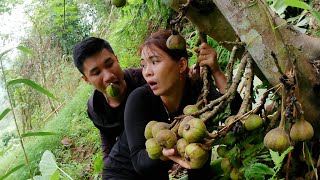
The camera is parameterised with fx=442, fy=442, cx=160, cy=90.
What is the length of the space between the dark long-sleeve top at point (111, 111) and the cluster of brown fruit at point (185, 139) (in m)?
0.93

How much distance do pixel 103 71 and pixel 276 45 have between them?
3.79ft

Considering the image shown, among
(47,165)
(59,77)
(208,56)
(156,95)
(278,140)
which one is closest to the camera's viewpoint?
(278,140)

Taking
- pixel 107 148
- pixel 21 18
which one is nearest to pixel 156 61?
pixel 107 148

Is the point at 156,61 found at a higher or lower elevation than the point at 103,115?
higher

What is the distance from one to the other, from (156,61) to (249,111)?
1.90 feet

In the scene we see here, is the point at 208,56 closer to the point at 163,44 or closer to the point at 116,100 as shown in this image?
the point at 163,44

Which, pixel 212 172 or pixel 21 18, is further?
pixel 21 18

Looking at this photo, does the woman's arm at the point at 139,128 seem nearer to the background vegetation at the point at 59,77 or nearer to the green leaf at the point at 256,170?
the green leaf at the point at 256,170

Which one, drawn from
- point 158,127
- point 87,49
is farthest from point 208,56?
point 87,49

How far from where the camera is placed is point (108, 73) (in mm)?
2061

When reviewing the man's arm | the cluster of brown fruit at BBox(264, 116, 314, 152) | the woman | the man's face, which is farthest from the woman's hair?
the man's arm

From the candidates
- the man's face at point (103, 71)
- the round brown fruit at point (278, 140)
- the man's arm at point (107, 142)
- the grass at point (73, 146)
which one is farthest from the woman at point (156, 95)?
the grass at point (73, 146)

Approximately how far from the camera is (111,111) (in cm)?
213

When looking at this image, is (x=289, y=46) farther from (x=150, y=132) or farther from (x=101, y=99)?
(x=101, y=99)
